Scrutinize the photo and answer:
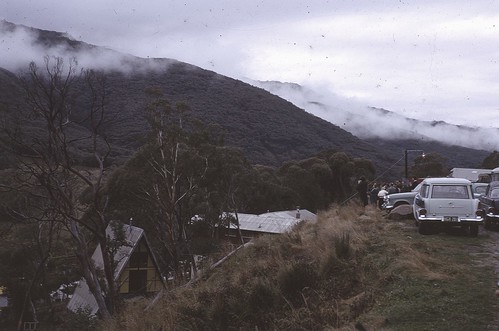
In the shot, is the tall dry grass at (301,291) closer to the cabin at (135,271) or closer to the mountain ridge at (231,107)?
the cabin at (135,271)

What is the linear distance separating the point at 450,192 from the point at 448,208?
65 cm

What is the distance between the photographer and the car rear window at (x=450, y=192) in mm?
16500

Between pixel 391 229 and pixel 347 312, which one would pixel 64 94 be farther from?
pixel 347 312

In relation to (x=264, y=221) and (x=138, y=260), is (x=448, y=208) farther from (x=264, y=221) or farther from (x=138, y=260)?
(x=264, y=221)

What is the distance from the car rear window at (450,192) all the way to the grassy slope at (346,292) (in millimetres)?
2166

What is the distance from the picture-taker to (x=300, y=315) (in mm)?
8859

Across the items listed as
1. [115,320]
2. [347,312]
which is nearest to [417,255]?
[347,312]

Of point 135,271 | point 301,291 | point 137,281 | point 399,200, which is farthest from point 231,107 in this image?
point 301,291

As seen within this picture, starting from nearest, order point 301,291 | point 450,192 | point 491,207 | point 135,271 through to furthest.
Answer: point 301,291, point 450,192, point 491,207, point 135,271

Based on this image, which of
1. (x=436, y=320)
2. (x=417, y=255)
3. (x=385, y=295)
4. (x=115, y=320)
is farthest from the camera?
(x=115, y=320)

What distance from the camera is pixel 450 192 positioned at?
54.5 ft

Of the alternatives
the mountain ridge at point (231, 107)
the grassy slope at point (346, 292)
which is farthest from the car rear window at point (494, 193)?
the mountain ridge at point (231, 107)

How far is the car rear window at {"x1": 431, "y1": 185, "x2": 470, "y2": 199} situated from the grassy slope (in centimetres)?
217

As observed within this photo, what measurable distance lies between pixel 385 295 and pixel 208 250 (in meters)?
24.1
